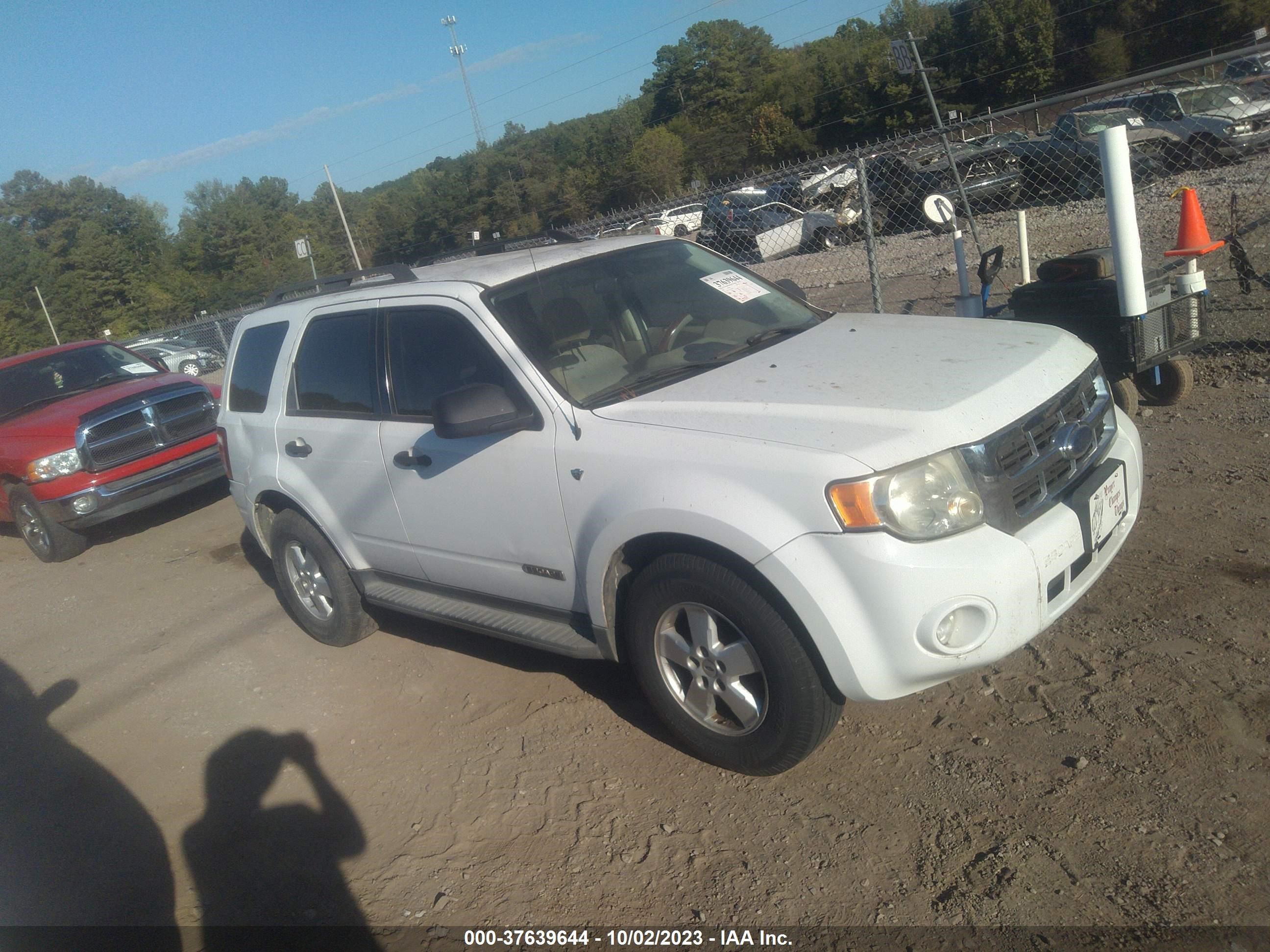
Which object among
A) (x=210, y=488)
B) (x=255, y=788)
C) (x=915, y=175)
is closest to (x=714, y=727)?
(x=255, y=788)

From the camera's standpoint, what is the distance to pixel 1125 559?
444cm

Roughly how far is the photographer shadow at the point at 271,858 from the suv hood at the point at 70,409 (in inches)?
205

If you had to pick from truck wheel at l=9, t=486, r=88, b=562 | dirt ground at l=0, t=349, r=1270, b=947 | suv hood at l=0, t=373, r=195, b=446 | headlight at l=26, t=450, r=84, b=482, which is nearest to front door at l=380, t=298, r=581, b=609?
dirt ground at l=0, t=349, r=1270, b=947

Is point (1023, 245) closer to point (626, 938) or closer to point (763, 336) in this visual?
point (763, 336)

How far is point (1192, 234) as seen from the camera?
600cm

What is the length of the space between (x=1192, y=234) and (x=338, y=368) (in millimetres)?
5218

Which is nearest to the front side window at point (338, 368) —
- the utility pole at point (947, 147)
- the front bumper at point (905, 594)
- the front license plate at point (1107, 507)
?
the front bumper at point (905, 594)

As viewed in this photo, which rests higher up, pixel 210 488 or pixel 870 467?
pixel 870 467

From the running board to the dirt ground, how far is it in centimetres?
43

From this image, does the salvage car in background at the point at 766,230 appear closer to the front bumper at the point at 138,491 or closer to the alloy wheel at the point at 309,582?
the front bumper at the point at 138,491

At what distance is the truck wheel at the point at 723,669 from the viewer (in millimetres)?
3131

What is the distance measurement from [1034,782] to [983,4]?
52.4 m

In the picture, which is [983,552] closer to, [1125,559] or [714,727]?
[714,727]

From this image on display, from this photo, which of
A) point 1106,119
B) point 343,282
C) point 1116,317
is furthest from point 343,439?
point 1106,119
